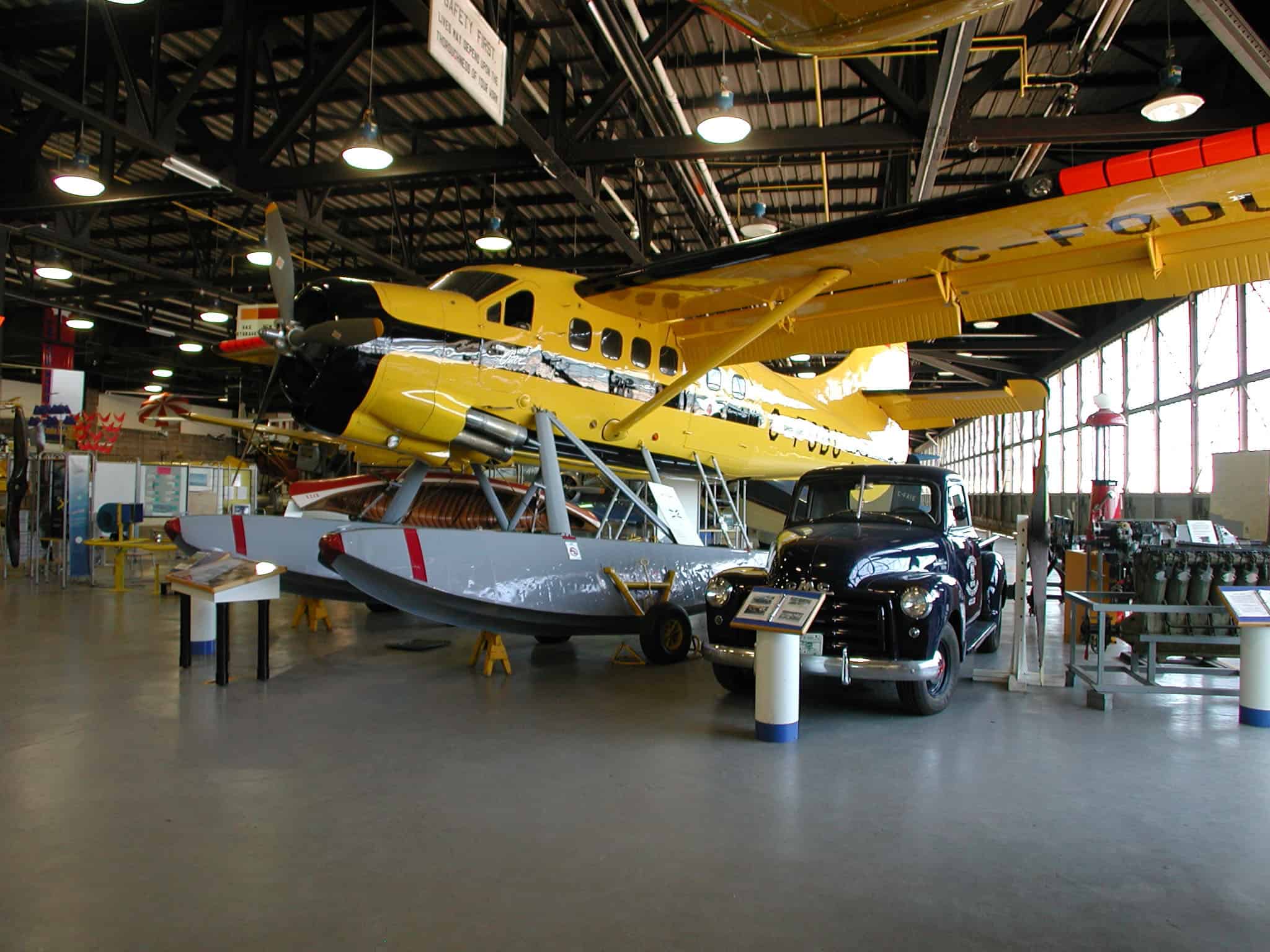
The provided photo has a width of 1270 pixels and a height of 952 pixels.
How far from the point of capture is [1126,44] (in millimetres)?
10180

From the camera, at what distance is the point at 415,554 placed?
224 inches

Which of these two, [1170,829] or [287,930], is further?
[1170,829]

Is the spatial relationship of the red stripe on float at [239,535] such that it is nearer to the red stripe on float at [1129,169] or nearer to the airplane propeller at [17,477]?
the airplane propeller at [17,477]

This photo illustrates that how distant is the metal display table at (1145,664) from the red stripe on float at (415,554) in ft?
15.4

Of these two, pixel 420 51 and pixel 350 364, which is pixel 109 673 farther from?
pixel 420 51

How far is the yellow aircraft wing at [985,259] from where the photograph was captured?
5.17 m

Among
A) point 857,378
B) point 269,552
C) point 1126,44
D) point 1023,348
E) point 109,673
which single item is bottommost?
point 109,673

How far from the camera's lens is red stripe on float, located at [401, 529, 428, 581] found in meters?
5.64

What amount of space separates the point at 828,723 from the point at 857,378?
26.4 feet

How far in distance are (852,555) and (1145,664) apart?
3149mm

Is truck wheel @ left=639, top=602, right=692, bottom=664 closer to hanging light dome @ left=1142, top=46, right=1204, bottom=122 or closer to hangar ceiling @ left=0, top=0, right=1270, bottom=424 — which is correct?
hangar ceiling @ left=0, top=0, right=1270, bottom=424

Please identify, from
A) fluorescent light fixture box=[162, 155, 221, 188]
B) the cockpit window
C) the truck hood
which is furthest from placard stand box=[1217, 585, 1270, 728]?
fluorescent light fixture box=[162, 155, 221, 188]

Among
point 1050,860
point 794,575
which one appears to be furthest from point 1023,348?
point 1050,860

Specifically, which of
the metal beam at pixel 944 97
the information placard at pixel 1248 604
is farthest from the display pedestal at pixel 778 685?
the metal beam at pixel 944 97
